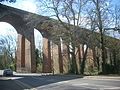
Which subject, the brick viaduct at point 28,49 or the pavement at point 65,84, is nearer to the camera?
the pavement at point 65,84

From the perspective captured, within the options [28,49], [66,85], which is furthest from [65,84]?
[28,49]

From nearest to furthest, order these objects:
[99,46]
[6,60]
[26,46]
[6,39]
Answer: [99,46]
[26,46]
[6,39]
[6,60]

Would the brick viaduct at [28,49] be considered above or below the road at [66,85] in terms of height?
above

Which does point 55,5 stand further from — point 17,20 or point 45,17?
point 17,20

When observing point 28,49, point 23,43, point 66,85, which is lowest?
point 66,85

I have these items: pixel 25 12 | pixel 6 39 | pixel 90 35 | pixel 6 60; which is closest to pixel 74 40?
pixel 90 35

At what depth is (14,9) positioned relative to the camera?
61656 millimetres

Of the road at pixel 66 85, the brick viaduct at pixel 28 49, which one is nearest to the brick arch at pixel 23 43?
the brick viaduct at pixel 28 49

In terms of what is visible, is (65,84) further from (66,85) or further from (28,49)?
(28,49)

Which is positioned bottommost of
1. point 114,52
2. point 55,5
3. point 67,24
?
point 114,52

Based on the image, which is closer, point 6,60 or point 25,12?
point 25,12

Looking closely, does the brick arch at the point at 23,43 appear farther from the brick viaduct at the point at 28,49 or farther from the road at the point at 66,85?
the road at the point at 66,85

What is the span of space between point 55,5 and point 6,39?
5260cm

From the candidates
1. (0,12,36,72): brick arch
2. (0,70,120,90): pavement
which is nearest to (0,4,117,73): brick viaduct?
(0,12,36,72): brick arch
